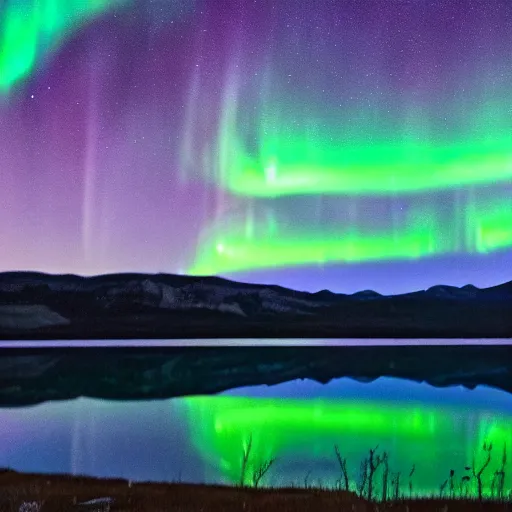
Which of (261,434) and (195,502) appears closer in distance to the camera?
(195,502)

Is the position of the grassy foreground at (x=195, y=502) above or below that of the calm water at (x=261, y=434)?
above

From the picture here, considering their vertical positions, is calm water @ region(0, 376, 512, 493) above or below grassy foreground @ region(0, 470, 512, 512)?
below

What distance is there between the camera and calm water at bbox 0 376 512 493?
25125mm

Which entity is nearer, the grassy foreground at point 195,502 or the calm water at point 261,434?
the grassy foreground at point 195,502

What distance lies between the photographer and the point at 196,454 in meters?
28.3

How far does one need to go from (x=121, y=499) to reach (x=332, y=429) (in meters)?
25.6

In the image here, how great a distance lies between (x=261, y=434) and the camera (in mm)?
34531

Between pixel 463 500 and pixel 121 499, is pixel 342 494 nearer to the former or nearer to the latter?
pixel 463 500

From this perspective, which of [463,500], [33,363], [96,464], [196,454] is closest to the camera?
[463,500]

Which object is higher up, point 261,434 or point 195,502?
point 195,502

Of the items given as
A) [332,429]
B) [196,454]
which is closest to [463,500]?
[196,454]

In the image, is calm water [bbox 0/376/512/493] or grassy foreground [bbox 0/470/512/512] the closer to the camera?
grassy foreground [bbox 0/470/512/512]

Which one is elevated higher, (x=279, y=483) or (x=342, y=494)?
(x=342, y=494)

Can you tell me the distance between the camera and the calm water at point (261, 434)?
2512 cm
